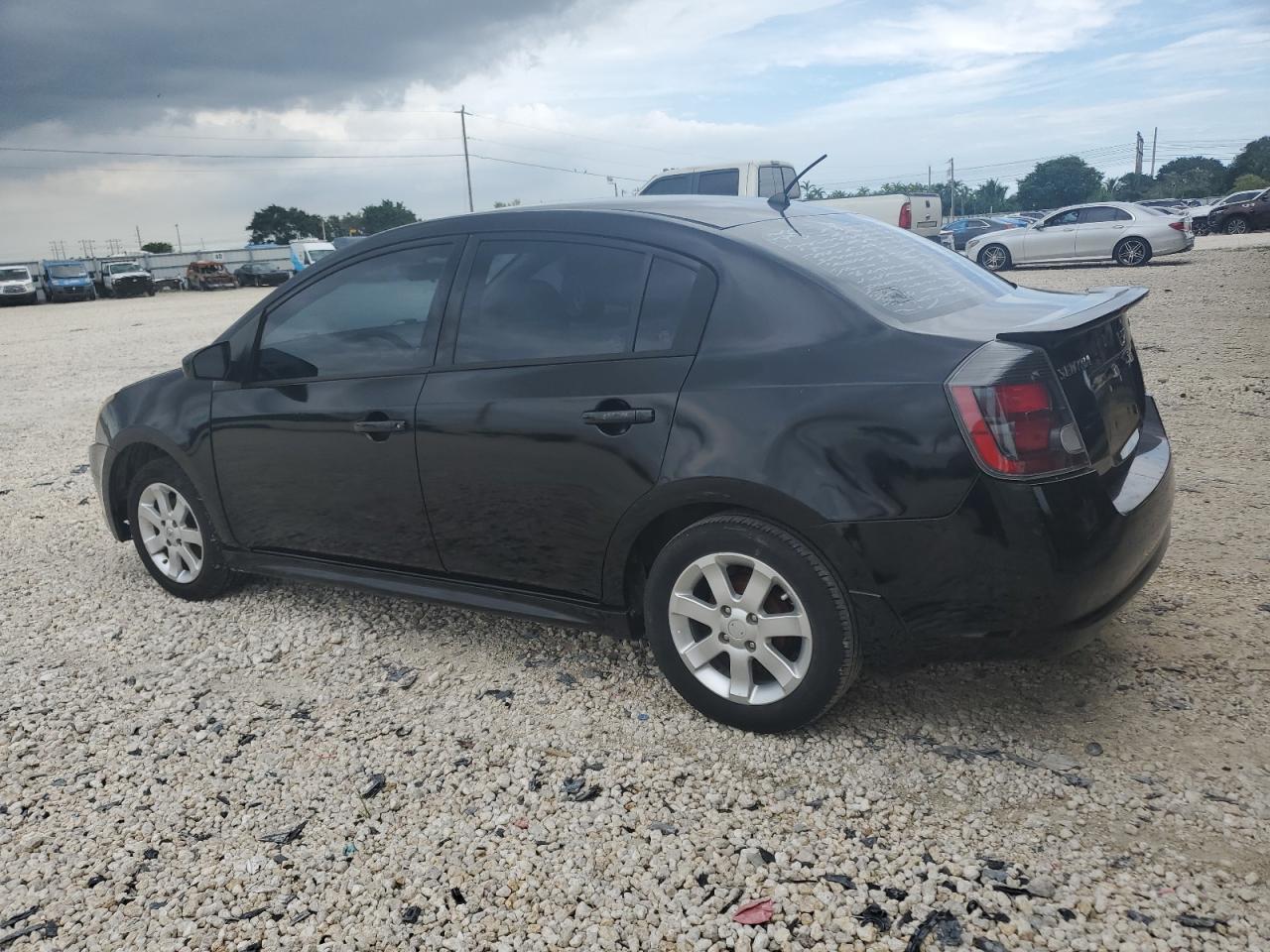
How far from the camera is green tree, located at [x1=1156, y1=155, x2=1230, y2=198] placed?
3265 inches

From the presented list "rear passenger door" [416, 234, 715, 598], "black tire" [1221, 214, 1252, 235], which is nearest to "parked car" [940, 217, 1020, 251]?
"black tire" [1221, 214, 1252, 235]

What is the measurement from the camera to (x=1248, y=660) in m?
3.55

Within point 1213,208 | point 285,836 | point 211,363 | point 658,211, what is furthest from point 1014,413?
point 1213,208

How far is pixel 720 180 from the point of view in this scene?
18.6 metres

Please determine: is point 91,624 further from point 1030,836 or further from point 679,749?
point 1030,836

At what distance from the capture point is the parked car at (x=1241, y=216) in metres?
31.1

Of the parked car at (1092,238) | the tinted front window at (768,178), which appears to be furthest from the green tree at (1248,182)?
the tinted front window at (768,178)

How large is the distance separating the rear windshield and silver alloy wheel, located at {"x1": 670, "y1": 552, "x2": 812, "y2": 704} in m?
0.91

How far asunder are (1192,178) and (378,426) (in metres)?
107

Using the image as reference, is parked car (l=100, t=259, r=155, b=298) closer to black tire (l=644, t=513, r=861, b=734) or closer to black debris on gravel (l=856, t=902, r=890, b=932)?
black tire (l=644, t=513, r=861, b=734)

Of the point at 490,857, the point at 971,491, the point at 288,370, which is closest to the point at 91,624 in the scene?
the point at 288,370

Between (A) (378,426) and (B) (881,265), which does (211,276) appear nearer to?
(A) (378,426)

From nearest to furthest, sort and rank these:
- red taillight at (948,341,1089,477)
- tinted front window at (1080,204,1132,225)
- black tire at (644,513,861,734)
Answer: red taillight at (948,341,1089,477), black tire at (644,513,861,734), tinted front window at (1080,204,1132,225)

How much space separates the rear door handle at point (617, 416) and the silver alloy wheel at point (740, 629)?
485 mm
